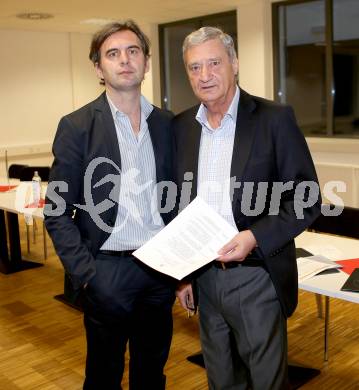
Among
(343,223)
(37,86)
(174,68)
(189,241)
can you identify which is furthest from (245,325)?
(37,86)

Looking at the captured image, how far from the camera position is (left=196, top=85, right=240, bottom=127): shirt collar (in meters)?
1.88

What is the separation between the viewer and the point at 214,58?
181 cm

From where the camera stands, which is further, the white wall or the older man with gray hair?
the white wall

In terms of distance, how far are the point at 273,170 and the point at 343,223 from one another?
1.66 metres

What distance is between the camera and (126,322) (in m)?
2.09

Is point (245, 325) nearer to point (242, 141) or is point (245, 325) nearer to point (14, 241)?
point (242, 141)

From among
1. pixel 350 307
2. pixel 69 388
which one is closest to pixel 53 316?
pixel 69 388

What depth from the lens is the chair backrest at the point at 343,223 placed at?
3.22 meters

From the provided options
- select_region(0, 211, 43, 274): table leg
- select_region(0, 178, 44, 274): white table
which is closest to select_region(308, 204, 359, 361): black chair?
select_region(0, 178, 44, 274): white table

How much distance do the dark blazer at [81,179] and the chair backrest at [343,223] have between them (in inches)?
72.0

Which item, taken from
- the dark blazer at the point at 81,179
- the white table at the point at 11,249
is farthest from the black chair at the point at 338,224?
the white table at the point at 11,249

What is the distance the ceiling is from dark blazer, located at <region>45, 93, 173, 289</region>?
4.47 metres

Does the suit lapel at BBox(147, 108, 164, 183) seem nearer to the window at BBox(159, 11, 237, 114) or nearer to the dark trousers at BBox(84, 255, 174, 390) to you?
the dark trousers at BBox(84, 255, 174, 390)

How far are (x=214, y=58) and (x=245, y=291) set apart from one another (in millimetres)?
837
